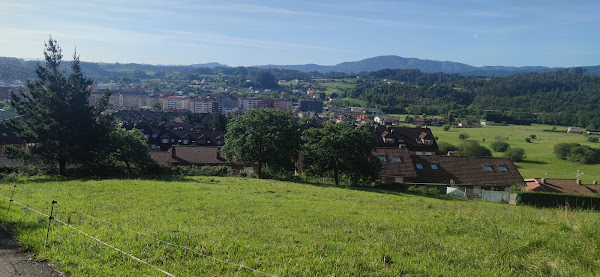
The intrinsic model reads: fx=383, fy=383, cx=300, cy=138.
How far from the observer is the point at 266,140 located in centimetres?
3494

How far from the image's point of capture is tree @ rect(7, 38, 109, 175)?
2789 centimetres

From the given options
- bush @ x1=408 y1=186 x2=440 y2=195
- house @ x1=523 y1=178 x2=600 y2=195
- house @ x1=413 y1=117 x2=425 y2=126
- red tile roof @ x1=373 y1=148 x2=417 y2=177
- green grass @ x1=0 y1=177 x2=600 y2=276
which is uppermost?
green grass @ x1=0 y1=177 x2=600 y2=276

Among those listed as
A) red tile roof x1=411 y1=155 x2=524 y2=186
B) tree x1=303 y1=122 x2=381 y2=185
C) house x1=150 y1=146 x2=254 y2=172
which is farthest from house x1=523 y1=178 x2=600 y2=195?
house x1=150 y1=146 x2=254 y2=172

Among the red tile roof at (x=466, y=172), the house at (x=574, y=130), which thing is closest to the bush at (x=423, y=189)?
the red tile roof at (x=466, y=172)

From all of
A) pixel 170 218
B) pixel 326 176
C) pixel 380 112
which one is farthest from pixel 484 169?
pixel 380 112

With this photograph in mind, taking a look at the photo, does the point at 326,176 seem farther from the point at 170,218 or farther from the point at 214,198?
the point at 170,218

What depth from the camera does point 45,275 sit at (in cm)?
728

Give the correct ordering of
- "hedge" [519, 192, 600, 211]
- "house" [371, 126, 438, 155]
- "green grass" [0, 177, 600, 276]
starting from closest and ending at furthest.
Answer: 1. "green grass" [0, 177, 600, 276]
2. "hedge" [519, 192, 600, 211]
3. "house" [371, 126, 438, 155]

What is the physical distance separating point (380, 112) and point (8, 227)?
180 metres

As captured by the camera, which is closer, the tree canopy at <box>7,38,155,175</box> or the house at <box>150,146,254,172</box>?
the tree canopy at <box>7,38,155,175</box>

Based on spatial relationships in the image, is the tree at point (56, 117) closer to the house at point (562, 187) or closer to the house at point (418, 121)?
the house at point (562, 187)

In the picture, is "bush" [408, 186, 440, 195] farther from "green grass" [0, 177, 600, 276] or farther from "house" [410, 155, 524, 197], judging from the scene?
"green grass" [0, 177, 600, 276]

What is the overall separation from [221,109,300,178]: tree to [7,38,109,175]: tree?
1189 centimetres

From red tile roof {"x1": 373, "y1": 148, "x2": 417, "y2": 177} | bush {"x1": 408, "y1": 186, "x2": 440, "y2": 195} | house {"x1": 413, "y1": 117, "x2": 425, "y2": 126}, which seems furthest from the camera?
house {"x1": 413, "y1": 117, "x2": 425, "y2": 126}
